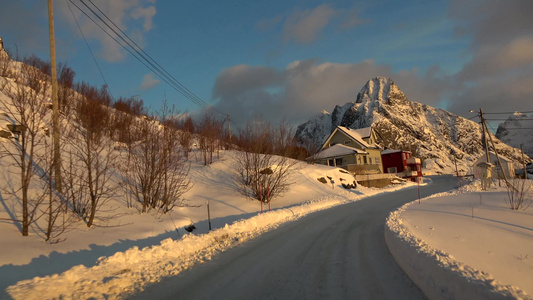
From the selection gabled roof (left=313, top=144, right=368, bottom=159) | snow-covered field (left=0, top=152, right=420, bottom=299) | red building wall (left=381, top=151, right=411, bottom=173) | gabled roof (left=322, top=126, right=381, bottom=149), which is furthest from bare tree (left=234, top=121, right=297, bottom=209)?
red building wall (left=381, top=151, right=411, bottom=173)

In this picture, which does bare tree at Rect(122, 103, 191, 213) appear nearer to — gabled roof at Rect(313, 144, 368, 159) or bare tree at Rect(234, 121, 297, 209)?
bare tree at Rect(234, 121, 297, 209)

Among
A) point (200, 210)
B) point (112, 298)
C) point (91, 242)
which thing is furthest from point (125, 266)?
point (200, 210)

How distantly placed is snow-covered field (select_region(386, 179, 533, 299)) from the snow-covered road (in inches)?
12.8

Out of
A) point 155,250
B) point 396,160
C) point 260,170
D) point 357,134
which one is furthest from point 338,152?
point 155,250

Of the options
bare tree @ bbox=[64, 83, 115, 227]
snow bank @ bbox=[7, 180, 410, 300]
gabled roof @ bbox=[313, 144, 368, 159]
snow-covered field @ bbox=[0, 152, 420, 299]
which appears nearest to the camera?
snow bank @ bbox=[7, 180, 410, 300]

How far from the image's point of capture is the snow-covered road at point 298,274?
4.83 m

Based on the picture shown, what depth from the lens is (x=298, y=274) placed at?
576 centimetres

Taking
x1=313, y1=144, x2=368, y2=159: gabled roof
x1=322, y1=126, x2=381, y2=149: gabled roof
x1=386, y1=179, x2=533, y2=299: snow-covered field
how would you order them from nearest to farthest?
x1=386, y1=179, x2=533, y2=299: snow-covered field
x1=313, y1=144, x2=368, y2=159: gabled roof
x1=322, y1=126, x2=381, y2=149: gabled roof

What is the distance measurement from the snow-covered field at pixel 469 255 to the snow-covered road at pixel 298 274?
32 cm

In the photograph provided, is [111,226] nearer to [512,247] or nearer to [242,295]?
[242,295]

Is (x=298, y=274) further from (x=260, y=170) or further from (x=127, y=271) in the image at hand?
(x=260, y=170)

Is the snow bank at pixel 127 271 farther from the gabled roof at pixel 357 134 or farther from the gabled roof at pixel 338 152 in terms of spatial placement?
the gabled roof at pixel 357 134

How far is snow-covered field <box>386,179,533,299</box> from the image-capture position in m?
4.05

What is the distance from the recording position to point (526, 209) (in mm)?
13258
